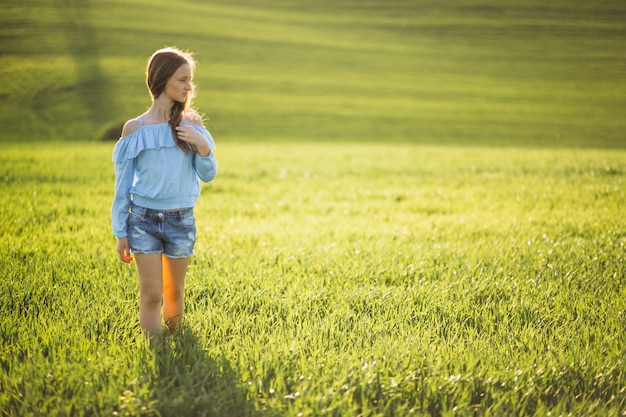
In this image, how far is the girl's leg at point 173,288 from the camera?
11.9 ft

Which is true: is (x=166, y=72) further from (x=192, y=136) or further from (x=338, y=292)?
(x=338, y=292)

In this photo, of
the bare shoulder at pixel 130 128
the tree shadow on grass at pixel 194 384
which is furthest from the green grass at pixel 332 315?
the bare shoulder at pixel 130 128

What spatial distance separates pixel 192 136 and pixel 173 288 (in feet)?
3.52

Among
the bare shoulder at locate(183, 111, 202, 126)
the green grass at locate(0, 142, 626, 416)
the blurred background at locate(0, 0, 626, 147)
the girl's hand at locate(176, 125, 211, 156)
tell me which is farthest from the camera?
the blurred background at locate(0, 0, 626, 147)

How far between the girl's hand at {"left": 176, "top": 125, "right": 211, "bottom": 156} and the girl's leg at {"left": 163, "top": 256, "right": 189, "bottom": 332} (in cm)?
77

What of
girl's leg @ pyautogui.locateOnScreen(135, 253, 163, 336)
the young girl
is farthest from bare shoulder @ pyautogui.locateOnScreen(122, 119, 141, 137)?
girl's leg @ pyautogui.locateOnScreen(135, 253, 163, 336)

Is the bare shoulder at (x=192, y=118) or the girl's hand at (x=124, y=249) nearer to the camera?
the girl's hand at (x=124, y=249)

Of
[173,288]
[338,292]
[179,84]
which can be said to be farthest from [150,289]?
[338,292]

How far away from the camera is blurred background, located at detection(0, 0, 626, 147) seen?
107 feet

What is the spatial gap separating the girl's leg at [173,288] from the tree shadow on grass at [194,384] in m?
0.25

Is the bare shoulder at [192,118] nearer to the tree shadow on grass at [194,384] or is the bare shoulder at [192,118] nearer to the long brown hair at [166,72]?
the long brown hair at [166,72]

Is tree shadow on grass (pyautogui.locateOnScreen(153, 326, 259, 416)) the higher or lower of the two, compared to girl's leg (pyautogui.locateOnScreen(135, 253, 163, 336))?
lower

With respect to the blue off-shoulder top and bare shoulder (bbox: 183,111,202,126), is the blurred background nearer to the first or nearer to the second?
bare shoulder (bbox: 183,111,202,126)

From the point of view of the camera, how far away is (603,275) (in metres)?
5.09
